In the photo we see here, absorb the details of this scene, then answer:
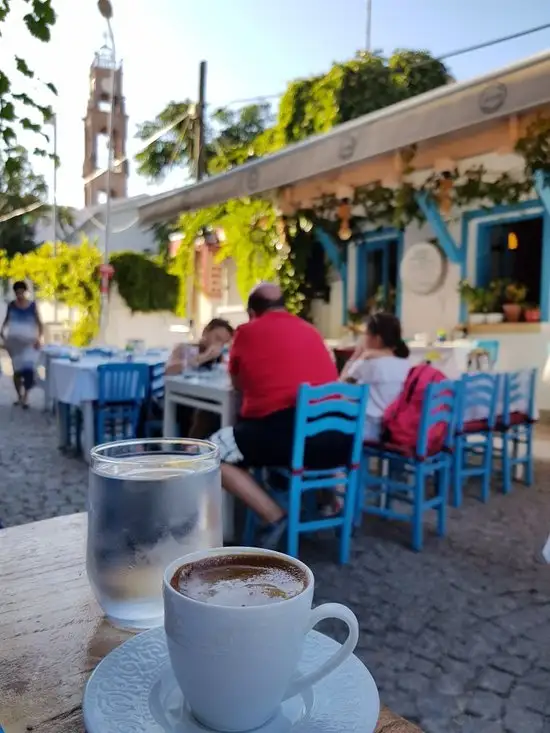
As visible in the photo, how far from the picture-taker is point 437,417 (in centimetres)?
355

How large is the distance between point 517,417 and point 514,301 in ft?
11.2

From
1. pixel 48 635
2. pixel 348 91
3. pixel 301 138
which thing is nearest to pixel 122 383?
pixel 48 635

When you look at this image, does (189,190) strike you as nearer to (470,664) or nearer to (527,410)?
(527,410)

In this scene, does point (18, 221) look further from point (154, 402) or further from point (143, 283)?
point (154, 402)

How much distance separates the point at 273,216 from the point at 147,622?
8688 mm

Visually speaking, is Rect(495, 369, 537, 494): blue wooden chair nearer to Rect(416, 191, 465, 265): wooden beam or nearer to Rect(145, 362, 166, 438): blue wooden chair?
Rect(145, 362, 166, 438): blue wooden chair

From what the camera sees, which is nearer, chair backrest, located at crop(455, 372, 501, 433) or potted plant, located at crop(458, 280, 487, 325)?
chair backrest, located at crop(455, 372, 501, 433)

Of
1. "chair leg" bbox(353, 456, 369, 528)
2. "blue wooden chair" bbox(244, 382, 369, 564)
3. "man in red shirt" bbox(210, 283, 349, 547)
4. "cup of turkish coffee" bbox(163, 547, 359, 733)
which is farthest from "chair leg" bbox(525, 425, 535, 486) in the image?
"cup of turkish coffee" bbox(163, 547, 359, 733)

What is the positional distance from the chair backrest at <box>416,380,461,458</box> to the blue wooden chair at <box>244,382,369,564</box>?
45 centimetres

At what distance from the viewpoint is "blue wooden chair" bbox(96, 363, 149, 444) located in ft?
17.0

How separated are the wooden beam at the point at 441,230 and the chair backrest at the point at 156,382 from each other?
444 cm

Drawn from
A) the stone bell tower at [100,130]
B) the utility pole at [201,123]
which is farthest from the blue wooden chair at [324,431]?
the stone bell tower at [100,130]

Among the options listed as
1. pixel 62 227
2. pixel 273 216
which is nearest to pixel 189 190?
pixel 273 216

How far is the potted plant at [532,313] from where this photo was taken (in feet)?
25.0
